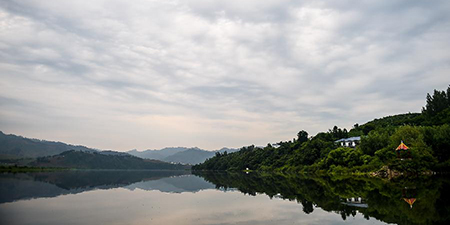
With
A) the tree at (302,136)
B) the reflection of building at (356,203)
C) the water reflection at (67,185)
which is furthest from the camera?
the tree at (302,136)

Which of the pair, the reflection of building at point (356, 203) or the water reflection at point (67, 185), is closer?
the reflection of building at point (356, 203)

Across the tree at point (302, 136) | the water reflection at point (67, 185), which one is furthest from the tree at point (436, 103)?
the water reflection at point (67, 185)

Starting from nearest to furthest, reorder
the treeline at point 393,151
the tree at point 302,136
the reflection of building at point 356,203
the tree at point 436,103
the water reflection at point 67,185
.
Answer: the reflection of building at point 356,203 → the water reflection at point 67,185 → the treeline at point 393,151 → the tree at point 436,103 → the tree at point 302,136

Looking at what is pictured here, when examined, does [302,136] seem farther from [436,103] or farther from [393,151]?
[393,151]

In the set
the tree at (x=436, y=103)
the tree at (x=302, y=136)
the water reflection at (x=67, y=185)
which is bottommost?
the water reflection at (x=67, y=185)

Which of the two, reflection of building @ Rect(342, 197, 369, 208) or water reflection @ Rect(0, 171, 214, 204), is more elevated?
reflection of building @ Rect(342, 197, 369, 208)

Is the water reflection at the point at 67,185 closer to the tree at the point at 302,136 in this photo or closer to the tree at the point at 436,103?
the tree at the point at 302,136

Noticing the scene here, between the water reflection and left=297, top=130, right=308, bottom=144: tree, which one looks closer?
the water reflection

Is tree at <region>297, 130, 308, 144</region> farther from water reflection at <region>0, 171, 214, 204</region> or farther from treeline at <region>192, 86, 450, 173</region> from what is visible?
water reflection at <region>0, 171, 214, 204</region>

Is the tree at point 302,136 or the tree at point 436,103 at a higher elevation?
the tree at point 436,103

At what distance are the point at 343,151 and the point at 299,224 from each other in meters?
62.9

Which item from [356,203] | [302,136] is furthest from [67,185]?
[302,136]

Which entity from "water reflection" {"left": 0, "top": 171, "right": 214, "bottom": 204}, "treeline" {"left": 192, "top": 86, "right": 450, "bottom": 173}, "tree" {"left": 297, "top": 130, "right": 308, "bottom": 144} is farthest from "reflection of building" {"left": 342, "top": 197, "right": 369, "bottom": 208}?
"tree" {"left": 297, "top": 130, "right": 308, "bottom": 144}

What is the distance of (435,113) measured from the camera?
110 meters
